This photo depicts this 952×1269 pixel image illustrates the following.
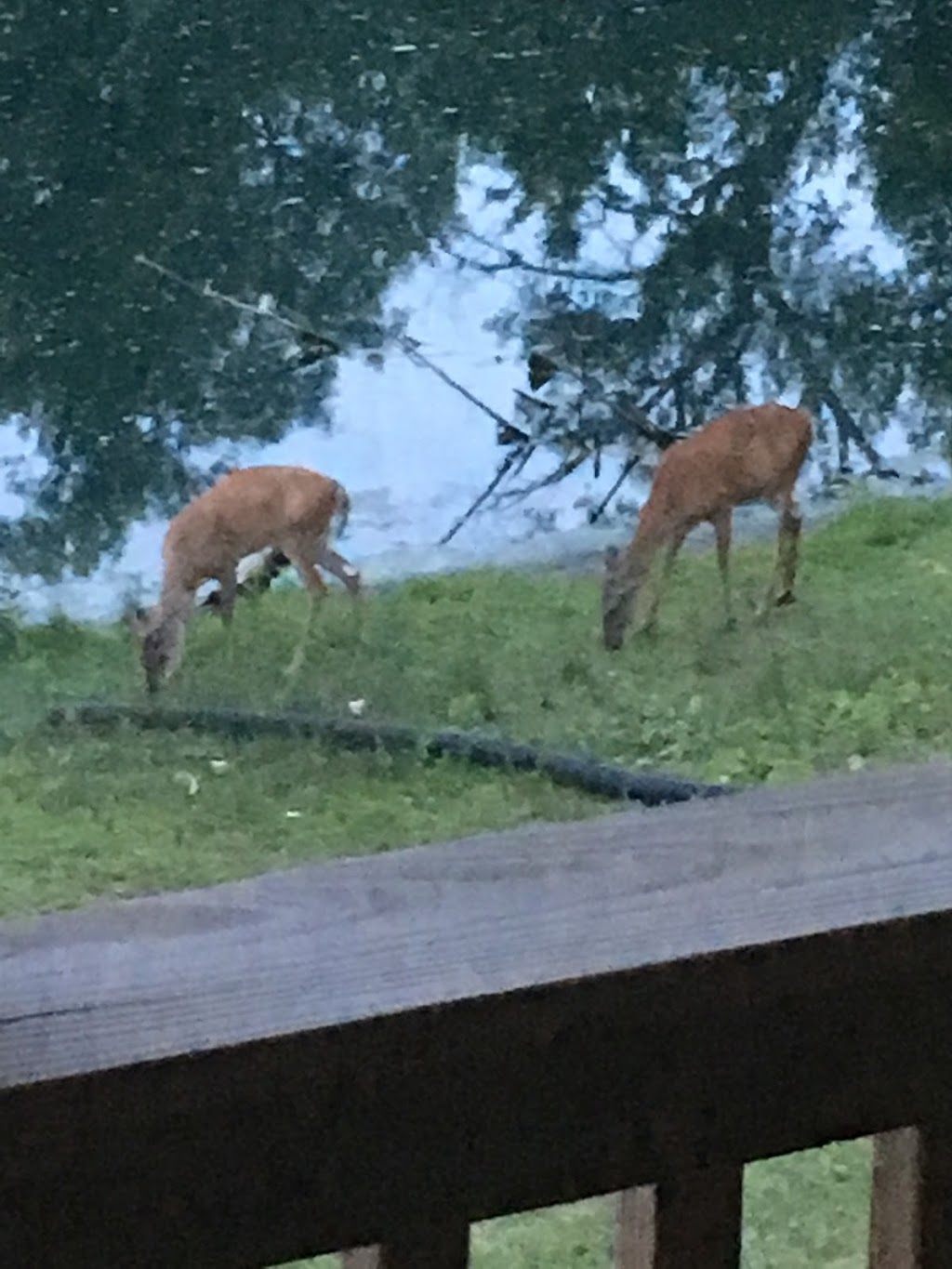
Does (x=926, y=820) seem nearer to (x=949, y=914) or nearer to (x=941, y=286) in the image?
(x=949, y=914)

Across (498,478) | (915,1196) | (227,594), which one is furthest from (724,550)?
(915,1196)

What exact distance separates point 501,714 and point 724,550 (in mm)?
170

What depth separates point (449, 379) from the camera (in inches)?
30.3

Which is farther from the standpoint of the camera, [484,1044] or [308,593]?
[308,593]

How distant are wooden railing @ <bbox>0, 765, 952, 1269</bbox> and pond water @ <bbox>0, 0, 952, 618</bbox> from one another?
0.29m

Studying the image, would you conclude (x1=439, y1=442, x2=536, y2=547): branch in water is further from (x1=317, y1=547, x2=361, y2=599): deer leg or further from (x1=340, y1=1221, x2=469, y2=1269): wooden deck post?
(x1=340, y1=1221, x2=469, y2=1269): wooden deck post

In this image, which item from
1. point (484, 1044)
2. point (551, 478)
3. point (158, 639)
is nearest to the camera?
point (484, 1044)

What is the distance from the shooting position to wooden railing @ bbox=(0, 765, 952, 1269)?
40cm

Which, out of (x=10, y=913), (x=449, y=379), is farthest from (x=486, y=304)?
(x=10, y=913)

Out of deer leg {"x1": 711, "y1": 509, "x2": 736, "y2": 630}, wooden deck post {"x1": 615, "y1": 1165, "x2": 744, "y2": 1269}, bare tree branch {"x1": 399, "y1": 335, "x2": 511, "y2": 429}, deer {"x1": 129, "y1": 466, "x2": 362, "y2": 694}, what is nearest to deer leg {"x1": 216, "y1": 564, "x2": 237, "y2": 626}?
deer {"x1": 129, "y1": 466, "x2": 362, "y2": 694}

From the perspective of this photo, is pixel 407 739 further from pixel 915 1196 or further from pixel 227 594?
pixel 915 1196

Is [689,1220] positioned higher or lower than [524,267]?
lower

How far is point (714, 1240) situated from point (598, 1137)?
52 millimetres

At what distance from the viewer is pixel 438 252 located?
2.55ft
